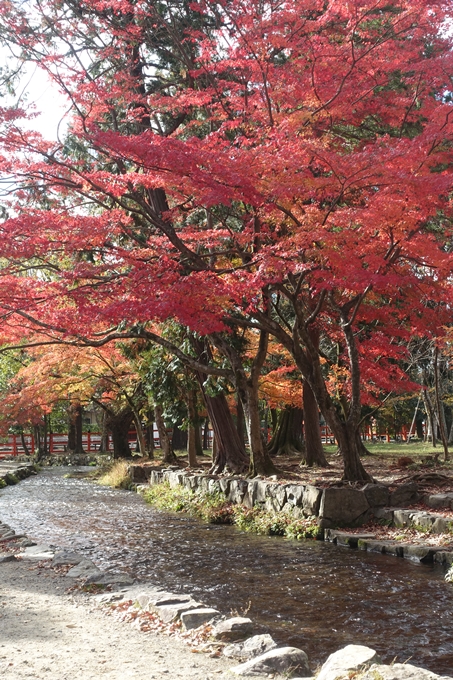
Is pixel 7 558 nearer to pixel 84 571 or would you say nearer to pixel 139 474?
pixel 84 571

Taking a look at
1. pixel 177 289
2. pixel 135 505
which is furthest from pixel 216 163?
pixel 135 505

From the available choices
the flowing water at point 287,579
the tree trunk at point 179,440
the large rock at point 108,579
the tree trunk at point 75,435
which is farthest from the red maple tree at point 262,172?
the tree trunk at point 75,435

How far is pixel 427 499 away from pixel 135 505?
24.9ft

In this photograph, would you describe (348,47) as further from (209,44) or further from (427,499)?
(427,499)

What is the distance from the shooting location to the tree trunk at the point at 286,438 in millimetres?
25189

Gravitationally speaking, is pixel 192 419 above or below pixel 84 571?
above

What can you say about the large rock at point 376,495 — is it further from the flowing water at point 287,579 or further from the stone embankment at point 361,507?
the flowing water at point 287,579

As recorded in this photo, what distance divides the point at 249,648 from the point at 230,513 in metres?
8.30

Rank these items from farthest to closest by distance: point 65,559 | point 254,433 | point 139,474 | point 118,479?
point 118,479
point 139,474
point 254,433
point 65,559

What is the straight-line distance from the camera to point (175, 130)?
15320mm

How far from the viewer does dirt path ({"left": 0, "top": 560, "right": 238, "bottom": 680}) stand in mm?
4566

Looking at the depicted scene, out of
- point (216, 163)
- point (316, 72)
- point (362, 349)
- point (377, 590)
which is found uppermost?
point (316, 72)

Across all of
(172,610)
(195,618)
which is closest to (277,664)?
(195,618)

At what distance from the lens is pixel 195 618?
5.73m
